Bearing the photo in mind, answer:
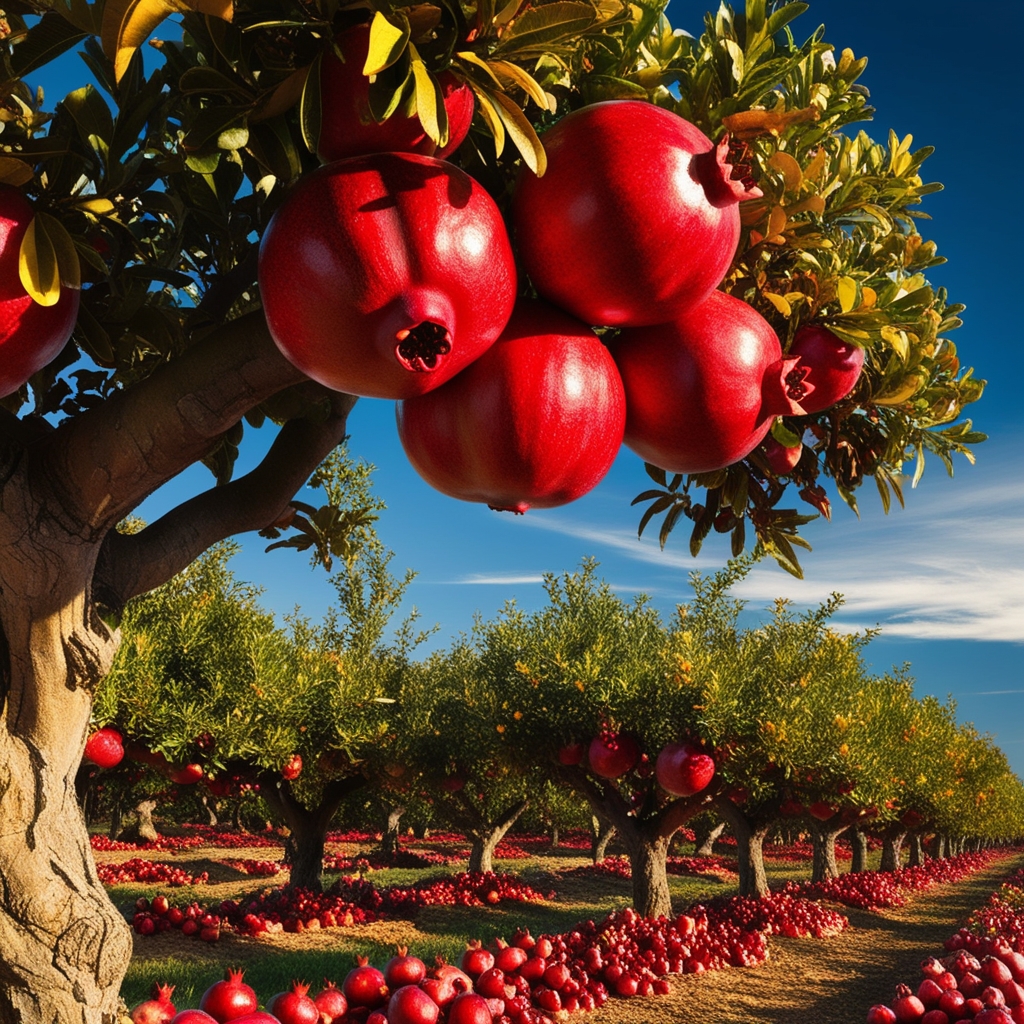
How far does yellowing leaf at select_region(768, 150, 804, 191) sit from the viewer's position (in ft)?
4.79

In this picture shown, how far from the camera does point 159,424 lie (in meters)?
A: 2.20

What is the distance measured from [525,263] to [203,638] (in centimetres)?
1349

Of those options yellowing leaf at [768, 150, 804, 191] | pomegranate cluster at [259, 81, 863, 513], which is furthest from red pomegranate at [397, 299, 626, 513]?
yellowing leaf at [768, 150, 804, 191]

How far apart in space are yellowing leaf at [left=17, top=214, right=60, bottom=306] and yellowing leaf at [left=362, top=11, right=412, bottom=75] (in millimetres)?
671

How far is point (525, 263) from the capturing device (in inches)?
50.6

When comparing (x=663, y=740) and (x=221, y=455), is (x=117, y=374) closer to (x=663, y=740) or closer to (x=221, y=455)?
(x=221, y=455)

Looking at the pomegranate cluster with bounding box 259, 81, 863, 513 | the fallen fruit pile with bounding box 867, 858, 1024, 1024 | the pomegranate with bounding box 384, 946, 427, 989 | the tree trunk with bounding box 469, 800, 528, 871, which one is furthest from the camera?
the tree trunk with bounding box 469, 800, 528, 871

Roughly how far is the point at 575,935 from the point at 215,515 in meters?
10.1

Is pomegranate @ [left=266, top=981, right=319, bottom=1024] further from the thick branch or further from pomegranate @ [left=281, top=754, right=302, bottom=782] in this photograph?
pomegranate @ [left=281, top=754, right=302, bottom=782]

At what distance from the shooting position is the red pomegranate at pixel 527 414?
127 centimetres

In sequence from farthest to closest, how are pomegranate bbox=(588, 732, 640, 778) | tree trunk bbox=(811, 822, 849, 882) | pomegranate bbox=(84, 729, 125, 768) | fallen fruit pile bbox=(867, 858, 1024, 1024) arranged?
tree trunk bbox=(811, 822, 849, 882), pomegranate bbox=(588, 732, 640, 778), pomegranate bbox=(84, 729, 125, 768), fallen fruit pile bbox=(867, 858, 1024, 1024)

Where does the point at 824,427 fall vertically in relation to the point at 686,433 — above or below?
above

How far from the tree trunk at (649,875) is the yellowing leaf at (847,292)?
13.9m

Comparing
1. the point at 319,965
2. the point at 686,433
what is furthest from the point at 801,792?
the point at 686,433
